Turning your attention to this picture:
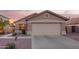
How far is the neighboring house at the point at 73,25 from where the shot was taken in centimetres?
836

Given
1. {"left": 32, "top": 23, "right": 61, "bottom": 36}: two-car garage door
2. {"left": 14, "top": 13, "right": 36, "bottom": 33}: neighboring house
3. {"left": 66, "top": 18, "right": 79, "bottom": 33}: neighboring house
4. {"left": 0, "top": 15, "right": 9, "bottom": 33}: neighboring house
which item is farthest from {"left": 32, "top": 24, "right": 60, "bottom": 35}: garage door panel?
{"left": 0, "top": 15, "right": 9, "bottom": 33}: neighboring house

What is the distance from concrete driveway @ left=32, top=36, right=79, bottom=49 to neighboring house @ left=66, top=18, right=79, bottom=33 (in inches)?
19.4

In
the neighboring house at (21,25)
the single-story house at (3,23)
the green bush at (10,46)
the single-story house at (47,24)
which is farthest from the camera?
the single-story house at (47,24)

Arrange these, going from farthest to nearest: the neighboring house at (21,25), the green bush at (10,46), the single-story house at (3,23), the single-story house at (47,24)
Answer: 1. the single-story house at (47,24)
2. the single-story house at (3,23)
3. the neighboring house at (21,25)
4. the green bush at (10,46)

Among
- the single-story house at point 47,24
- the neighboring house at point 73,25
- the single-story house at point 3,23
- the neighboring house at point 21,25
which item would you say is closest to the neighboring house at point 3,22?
the single-story house at point 3,23

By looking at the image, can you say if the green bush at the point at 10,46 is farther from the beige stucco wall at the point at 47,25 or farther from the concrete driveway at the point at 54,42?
the beige stucco wall at the point at 47,25

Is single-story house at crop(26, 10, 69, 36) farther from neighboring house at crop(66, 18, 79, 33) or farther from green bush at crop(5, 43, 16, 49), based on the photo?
green bush at crop(5, 43, 16, 49)

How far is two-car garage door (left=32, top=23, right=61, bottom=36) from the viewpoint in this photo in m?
8.86

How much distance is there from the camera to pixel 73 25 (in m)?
8.40

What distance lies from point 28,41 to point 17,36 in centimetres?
57

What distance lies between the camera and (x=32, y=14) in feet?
28.2

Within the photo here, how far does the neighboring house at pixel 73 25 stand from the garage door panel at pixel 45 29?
620 mm
